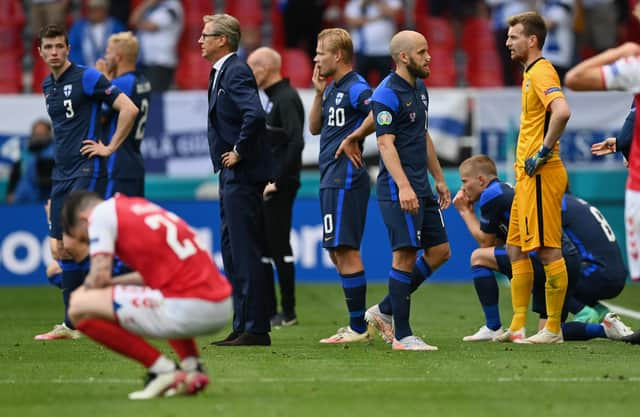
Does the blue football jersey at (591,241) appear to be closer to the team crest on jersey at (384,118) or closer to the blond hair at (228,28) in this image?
the team crest on jersey at (384,118)

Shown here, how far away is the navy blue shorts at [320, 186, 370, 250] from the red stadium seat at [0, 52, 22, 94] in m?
10.4

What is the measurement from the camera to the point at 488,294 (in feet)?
32.8

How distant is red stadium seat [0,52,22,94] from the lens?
1888 centimetres

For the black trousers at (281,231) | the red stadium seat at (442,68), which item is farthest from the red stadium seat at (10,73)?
the black trousers at (281,231)

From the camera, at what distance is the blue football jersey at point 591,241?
1026 cm

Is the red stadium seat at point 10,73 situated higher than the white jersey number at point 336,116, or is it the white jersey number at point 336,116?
the red stadium seat at point 10,73

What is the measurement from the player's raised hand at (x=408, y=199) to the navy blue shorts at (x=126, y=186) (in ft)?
9.57

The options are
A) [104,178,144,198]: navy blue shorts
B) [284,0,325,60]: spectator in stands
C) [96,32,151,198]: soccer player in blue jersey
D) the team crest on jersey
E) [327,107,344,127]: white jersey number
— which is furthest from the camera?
[284,0,325,60]: spectator in stands

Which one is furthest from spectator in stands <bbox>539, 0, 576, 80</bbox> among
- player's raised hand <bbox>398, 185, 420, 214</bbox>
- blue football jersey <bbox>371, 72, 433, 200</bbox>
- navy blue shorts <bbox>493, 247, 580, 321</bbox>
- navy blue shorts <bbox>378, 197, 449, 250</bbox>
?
player's raised hand <bbox>398, 185, 420, 214</bbox>

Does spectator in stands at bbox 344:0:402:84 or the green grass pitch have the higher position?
spectator in stands at bbox 344:0:402:84

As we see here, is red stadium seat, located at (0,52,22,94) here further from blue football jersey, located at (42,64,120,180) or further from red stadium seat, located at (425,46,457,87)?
blue football jersey, located at (42,64,120,180)

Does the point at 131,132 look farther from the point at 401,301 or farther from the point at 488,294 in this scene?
the point at 488,294

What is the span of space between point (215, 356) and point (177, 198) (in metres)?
8.01

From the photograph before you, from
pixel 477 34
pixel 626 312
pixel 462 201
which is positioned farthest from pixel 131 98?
pixel 477 34
